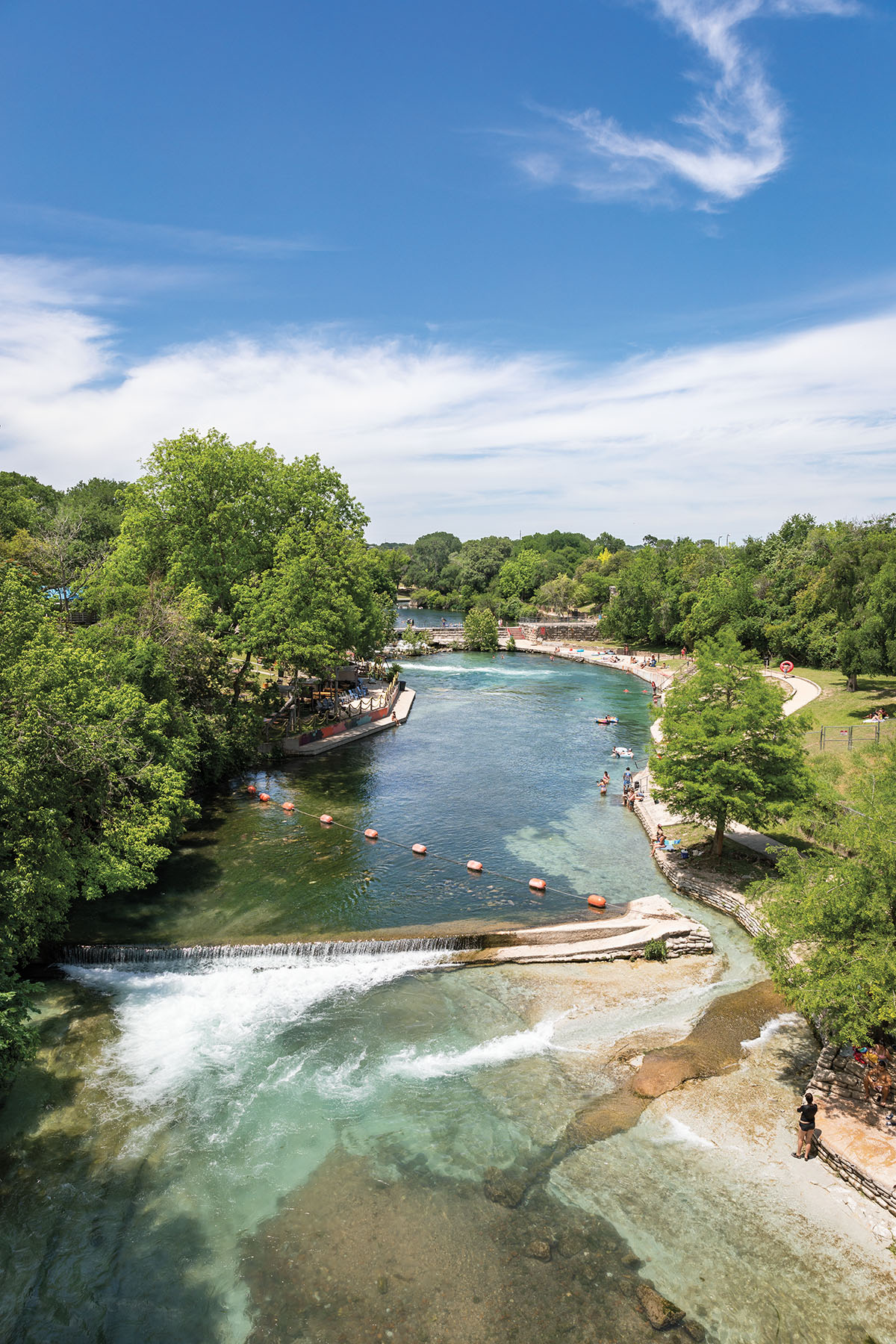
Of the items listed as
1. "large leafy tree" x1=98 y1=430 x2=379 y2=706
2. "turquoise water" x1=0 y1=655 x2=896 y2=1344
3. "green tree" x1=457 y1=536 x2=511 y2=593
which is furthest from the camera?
"green tree" x1=457 y1=536 x2=511 y2=593

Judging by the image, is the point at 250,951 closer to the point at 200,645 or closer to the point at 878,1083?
the point at 878,1083

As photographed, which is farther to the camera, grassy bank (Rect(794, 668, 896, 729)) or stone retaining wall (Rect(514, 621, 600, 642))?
stone retaining wall (Rect(514, 621, 600, 642))

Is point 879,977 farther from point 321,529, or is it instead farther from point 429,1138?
point 321,529

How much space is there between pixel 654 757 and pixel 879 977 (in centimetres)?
1683

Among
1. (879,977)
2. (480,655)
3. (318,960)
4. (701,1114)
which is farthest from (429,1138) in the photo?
(480,655)

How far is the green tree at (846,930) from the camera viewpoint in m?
16.0

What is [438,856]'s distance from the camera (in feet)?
110

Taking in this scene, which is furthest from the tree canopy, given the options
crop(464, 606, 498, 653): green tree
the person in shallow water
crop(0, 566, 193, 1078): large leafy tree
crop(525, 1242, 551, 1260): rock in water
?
crop(464, 606, 498, 653): green tree

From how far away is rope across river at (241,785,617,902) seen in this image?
99.8 ft

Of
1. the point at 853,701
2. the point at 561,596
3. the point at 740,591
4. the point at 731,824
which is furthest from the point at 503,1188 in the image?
the point at 561,596

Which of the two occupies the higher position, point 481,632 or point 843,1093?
point 481,632

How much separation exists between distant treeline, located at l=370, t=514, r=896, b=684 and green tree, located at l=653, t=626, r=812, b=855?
12.3 m

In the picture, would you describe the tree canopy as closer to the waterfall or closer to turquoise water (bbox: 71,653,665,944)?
the waterfall

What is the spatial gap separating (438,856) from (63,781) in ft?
53.8
